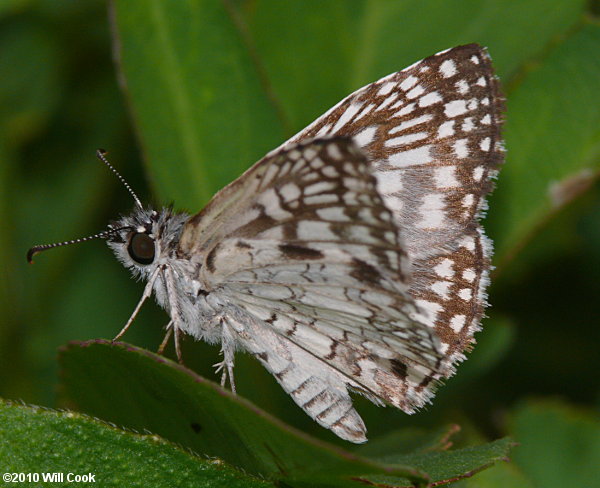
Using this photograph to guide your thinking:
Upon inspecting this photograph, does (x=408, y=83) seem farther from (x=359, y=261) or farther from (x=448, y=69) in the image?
(x=359, y=261)

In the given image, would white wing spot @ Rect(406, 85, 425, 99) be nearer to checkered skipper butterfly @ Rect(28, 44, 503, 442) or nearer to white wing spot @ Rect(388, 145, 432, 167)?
checkered skipper butterfly @ Rect(28, 44, 503, 442)

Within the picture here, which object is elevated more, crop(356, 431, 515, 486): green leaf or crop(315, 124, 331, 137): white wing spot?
crop(315, 124, 331, 137): white wing spot

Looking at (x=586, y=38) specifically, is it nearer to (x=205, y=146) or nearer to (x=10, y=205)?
(x=205, y=146)

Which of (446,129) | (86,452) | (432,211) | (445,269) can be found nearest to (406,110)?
(446,129)

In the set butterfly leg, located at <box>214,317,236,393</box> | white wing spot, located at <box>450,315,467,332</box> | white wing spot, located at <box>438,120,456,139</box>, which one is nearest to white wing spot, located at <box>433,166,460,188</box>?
white wing spot, located at <box>438,120,456,139</box>

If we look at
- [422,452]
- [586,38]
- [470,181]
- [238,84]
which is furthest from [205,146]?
[586,38]

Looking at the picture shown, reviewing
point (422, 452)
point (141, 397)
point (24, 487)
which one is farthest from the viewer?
point (422, 452)

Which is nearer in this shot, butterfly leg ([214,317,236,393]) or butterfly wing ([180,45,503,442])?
butterfly wing ([180,45,503,442])
